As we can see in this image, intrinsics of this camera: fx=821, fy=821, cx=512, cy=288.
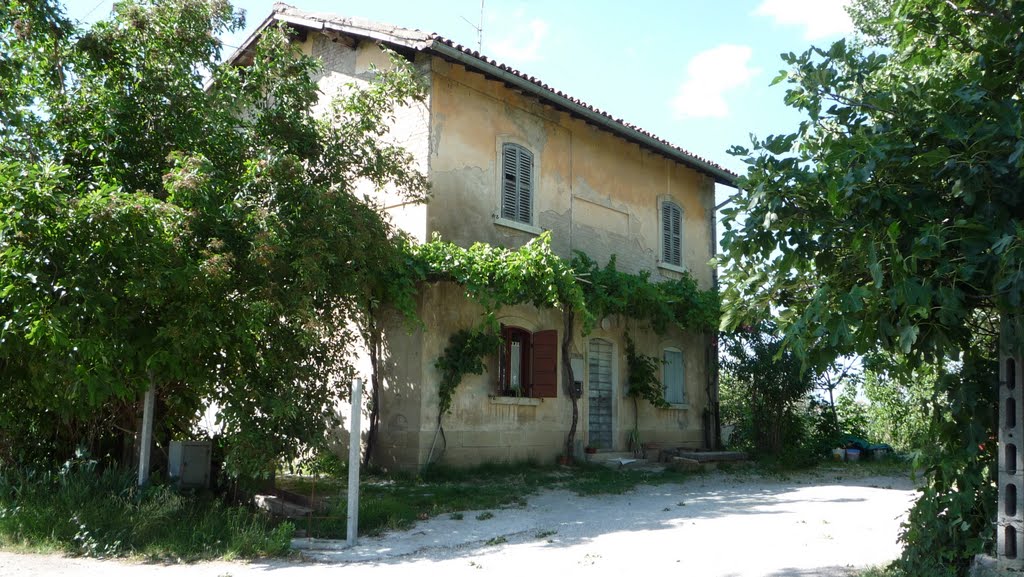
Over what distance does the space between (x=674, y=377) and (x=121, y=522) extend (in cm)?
1193

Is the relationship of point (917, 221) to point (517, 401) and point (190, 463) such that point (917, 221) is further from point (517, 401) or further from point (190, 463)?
point (517, 401)

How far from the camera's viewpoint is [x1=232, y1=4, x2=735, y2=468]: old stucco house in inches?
490

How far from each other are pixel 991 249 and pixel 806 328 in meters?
1.06

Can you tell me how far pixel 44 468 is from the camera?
29.2 ft

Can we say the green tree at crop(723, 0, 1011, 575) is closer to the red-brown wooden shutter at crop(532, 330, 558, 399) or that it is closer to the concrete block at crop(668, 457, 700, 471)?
the red-brown wooden shutter at crop(532, 330, 558, 399)

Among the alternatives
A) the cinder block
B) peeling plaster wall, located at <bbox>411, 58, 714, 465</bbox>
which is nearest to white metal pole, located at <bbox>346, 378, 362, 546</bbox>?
peeling plaster wall, located at <bbox>411, 58, 714, 465</bbox>

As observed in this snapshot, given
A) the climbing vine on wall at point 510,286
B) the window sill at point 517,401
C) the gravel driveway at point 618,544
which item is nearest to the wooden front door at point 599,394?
the climbing vine on wall at point 510,286

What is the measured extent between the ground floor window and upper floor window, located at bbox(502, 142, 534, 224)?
6.47 ft

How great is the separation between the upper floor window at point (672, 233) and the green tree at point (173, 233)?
8314mm

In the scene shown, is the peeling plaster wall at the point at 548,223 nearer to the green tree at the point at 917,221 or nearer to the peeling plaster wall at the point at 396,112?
the peeling plaster wall at the point at 396,112

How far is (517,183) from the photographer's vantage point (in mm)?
14047

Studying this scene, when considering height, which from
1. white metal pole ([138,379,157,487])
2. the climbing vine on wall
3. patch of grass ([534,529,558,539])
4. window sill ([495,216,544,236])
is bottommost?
patch of grass ([534,529,558,539])

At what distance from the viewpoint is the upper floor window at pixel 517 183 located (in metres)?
13.9

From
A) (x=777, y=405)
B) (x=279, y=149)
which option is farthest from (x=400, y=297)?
(x=777, y=405)
